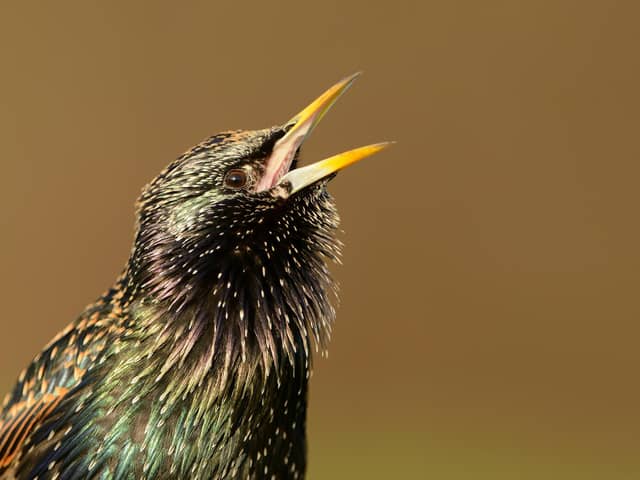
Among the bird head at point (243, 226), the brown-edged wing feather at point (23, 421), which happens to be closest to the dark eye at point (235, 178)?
the bird head at point (243, 226)

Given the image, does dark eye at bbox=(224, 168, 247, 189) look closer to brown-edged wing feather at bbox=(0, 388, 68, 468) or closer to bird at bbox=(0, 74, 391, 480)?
bird at bbox=(0, 74, 391, 480)

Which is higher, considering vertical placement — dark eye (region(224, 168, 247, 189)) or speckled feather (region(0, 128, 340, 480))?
dark eye (region(224, 168, 247, 189))

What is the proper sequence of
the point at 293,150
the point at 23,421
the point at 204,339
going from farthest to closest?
1. the point at 23,421
2. the point at 293,150
3. the point at 204,339

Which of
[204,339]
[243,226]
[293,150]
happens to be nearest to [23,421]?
[204,339]

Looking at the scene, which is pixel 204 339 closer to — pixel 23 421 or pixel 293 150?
pixel 293 150

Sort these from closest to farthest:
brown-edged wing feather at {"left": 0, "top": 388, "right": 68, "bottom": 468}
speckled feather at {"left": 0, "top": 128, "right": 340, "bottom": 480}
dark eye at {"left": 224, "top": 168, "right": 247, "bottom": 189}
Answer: speckled feather at {"left": 0, "top": 128, "right": 340, "bottom": 480} → dark eye at {"left": 224, "top": 168, "right": 247, "bottom": 189} → brown-edged wing feather at {"left": 0, "top": 388, "right": 68, "bottom": 468}

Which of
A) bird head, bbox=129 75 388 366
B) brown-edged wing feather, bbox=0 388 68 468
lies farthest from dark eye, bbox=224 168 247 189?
brown-edged wing feather, bbox=0 388 68 468

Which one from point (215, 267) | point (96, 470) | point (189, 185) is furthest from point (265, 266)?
point (96, 470)

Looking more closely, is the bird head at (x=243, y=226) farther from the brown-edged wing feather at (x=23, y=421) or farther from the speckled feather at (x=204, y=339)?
the brown-edged wing feather at (x=23, y=421)
